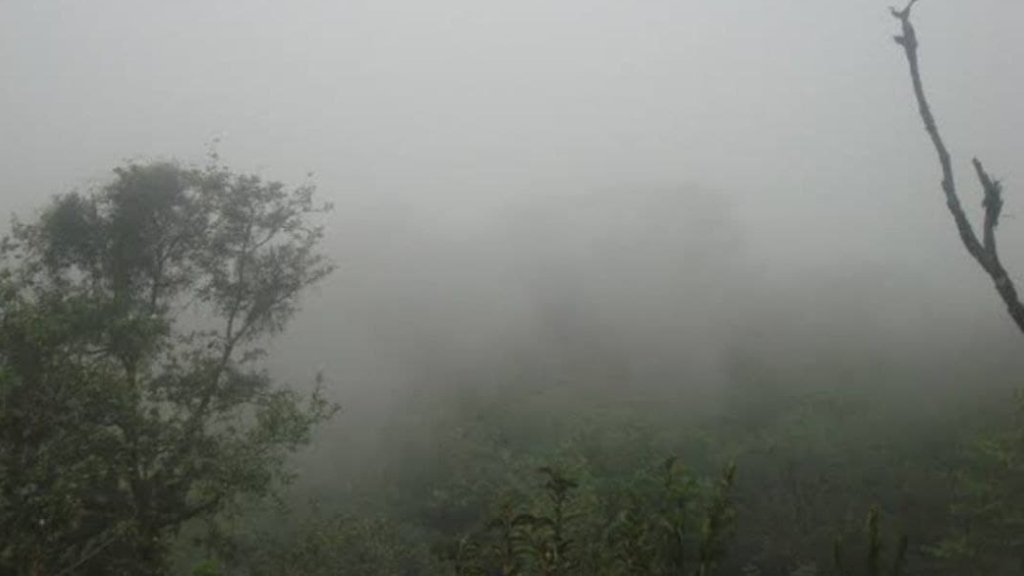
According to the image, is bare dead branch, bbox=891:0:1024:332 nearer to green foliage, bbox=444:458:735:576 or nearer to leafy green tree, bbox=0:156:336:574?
green foliage, bbox=444:458:735:576

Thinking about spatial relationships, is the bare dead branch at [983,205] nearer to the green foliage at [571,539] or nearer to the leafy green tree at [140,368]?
the green foliage at [571,539]

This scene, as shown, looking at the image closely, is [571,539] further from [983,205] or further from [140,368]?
[140,368]

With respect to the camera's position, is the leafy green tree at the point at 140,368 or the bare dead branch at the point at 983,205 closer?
the bare dead branch at the point at 983,205

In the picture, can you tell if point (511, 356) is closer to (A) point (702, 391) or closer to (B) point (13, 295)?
(A) point (702, 391)

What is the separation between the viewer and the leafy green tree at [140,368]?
16.4 meters

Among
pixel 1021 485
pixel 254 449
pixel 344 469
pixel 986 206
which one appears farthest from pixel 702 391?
pixel 986 206

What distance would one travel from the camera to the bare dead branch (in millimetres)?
8453

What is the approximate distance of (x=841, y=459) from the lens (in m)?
68.4

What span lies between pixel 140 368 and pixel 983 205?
19.9 meters

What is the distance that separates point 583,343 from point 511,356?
Result: 10.9 metres

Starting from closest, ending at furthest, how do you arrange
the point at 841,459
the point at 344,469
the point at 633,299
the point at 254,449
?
the point at 254,449
the point at 841,459
the point at 344,469
the point at 633,299

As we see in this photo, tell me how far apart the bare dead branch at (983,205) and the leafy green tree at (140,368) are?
13.5 metres

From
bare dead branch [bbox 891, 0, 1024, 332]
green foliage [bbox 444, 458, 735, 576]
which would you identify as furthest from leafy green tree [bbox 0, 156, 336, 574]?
bare dead branch [bbox 891, 0, 1024, 332]

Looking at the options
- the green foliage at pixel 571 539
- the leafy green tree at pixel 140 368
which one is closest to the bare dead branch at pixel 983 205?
the green foliage at pixel 571 539
